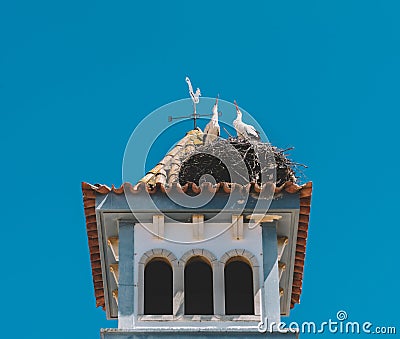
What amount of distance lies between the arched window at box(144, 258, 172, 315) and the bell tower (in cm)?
1

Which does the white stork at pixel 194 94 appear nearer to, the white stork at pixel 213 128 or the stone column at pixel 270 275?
the white stork at pixel 213 128

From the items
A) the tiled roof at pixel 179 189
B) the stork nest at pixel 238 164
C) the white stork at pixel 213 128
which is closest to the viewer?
the tiled roof at pixel 179 189

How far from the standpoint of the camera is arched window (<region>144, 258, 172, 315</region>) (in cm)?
1919

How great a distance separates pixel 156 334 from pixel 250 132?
14.5 feet

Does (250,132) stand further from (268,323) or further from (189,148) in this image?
(268,323)

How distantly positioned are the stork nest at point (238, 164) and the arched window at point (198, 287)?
1.57m

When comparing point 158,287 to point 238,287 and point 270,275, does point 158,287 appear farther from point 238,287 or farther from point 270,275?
point 270,275

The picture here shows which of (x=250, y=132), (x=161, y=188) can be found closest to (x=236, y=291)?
(x=161, y=188)

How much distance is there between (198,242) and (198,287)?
64 centimetres

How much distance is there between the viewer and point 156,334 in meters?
18.6

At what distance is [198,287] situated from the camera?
19344 mm

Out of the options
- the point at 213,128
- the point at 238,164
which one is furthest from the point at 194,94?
the point at 238,164

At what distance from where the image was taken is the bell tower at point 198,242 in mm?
19156

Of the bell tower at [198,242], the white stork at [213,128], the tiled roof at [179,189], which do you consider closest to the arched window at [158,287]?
the bell tower at [198,242]
